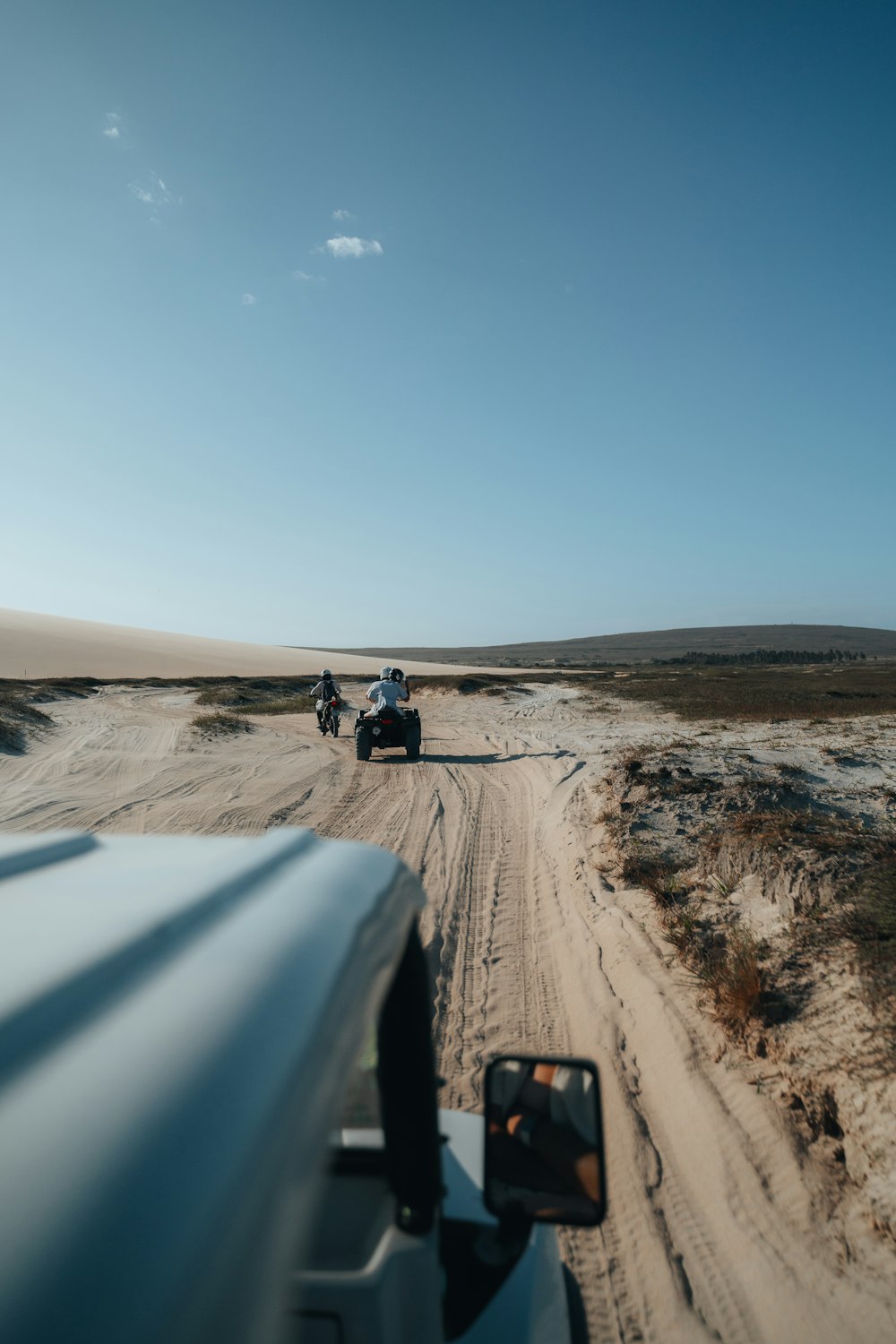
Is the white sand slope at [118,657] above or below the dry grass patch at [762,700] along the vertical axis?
above

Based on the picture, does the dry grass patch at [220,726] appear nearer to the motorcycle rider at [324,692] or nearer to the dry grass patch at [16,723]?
the motorcycle rider at [324,692]

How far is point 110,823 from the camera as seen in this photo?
830cm

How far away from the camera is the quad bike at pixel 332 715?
55.6ft

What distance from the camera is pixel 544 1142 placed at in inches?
70.7

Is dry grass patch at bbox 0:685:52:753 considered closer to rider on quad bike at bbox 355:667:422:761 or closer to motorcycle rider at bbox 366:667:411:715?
rider on quad bike at bbox 355:667:422:761

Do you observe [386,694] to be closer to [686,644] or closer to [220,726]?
[220,726]

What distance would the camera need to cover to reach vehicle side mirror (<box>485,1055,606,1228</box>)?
165cm

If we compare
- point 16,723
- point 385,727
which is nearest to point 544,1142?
point 385,727

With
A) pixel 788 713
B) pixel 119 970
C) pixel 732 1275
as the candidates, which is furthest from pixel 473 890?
pixel 788 713

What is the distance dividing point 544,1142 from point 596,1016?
2673mm

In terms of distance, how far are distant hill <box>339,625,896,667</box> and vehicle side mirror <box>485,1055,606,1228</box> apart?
397 ft

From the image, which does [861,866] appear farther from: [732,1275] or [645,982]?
[732,1275]

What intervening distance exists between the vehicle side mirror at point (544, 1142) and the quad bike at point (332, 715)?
15298 millimetres

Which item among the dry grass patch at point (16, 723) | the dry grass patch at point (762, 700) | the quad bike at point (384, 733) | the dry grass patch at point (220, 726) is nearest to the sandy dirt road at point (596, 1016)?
the quad bike at point (384, 733)
